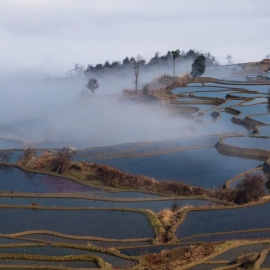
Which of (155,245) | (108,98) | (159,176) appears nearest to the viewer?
(155,245)

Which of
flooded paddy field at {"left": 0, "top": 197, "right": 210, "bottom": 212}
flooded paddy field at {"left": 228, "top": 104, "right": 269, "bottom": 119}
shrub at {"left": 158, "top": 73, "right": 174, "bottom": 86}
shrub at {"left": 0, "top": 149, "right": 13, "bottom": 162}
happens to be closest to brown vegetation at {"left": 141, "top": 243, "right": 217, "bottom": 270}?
flooded paddy field at {"left": 0, "top": 197, "right": 210, "bottom": 212}

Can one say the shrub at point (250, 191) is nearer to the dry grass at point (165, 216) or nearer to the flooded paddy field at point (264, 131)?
the dry grass at point (165, 216)

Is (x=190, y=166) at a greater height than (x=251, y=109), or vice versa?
(x=251, y=109)

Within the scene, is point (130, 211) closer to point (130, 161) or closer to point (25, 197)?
point (25, 197)

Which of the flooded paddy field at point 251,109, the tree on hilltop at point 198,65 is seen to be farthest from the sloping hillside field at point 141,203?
the tree on hilltop at point 198,65

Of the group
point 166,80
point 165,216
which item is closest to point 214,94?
point 166,80

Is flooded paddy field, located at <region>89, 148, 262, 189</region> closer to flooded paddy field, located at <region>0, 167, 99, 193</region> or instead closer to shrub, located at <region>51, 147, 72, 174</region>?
shrub, located at <region>51, 147, 72, 174</region>

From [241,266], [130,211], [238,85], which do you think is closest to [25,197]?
[130,211]

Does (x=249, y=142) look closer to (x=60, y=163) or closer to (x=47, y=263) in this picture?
(x=60, y=163)
